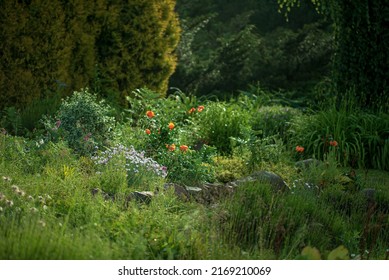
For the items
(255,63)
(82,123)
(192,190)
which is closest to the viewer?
(192,190)

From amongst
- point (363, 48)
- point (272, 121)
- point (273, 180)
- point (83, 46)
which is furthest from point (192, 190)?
point (363, 48)

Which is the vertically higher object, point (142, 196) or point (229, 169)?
point (142, 196)

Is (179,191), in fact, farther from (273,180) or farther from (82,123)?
(82,123)

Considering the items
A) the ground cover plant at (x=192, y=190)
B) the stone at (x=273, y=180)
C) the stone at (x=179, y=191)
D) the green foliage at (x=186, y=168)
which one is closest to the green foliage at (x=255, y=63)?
the ground cover plant at (x=192, y=190)

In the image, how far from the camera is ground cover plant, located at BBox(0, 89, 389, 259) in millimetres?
4374

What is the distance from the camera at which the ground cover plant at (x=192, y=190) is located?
14.4 ft

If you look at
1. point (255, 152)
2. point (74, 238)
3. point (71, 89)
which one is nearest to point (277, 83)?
point (71, 89)

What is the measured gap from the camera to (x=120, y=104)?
10.3m

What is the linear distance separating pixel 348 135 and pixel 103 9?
397 centimetres

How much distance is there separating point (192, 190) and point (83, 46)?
433 centimetres

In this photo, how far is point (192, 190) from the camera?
6000 mm

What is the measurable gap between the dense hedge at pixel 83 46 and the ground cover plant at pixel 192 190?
1124 mm

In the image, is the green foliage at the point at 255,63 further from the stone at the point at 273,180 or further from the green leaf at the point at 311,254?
the green leaf at the point at 311,254

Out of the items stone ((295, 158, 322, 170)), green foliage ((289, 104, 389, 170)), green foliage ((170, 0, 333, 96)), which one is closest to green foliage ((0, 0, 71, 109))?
green foliage ((289, 104, 389, 170))
